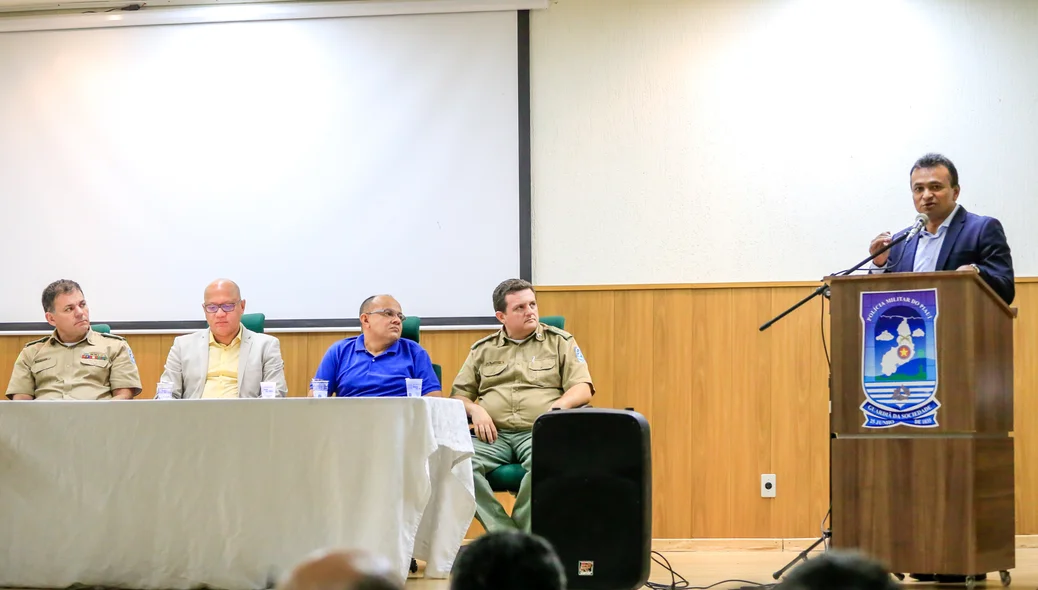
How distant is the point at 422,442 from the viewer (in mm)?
3012

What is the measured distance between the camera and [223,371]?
4.18 m

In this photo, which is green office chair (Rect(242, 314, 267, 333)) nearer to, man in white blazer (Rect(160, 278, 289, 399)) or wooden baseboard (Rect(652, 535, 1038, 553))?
man in white blazer (Rect(160, 278, 289, 399))

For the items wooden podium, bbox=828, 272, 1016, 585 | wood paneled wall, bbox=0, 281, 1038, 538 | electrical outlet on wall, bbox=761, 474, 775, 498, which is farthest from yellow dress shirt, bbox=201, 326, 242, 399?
wooden podium, bbox=828, 272, 1016, 585

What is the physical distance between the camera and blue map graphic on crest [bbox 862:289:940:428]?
294 centimetres

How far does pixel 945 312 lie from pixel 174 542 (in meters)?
2.33

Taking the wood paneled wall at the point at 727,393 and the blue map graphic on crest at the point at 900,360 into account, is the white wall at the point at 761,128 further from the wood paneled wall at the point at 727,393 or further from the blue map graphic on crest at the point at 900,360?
the blue map graphic on crest at the point at 900,360

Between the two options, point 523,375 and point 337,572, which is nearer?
point 337,572

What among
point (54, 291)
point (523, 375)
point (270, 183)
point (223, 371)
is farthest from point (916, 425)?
point (54, 291)

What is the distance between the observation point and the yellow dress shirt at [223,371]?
4152mm

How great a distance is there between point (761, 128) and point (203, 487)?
2.92 m

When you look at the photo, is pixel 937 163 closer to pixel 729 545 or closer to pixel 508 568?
pixel 729 545

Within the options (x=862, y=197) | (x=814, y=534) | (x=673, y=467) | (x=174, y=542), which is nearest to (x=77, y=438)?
(x=174, y=542)

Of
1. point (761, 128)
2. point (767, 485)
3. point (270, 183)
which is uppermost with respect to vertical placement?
point (761, 128)

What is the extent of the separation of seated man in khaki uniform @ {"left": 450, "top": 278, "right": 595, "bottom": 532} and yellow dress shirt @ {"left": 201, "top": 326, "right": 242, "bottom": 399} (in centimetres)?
92
